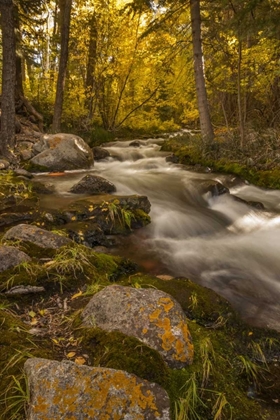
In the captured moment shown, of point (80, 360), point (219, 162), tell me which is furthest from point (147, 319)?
point (219, 162)

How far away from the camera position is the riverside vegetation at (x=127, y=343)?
5.73ft

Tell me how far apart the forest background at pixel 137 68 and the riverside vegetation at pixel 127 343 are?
682 cm

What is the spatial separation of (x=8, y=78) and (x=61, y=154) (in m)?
2.46

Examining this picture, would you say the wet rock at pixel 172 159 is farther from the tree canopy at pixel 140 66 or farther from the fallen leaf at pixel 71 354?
the fallen leaf at pixel 71 354

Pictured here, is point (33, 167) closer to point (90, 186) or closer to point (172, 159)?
point (90, 186)

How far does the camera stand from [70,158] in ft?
31.2

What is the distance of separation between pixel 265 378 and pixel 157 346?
1050 mm

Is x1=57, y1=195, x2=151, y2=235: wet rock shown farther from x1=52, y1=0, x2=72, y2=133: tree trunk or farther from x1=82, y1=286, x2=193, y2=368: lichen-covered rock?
x1=52, y1=0, x2=72, y2=133: tree trunk

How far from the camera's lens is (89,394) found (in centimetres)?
146

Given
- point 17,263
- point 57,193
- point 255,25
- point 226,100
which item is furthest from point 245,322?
point 226,100

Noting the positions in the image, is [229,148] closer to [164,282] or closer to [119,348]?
[164,282]

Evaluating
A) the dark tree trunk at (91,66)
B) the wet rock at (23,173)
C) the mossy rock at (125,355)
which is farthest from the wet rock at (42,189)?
the dark tree trunk at (91,66)

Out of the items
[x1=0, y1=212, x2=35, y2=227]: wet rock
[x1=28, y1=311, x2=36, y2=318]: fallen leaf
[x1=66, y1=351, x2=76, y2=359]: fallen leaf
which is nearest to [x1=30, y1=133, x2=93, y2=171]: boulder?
[x1=0, y1=212, x2=35, y2=227]: wet rock

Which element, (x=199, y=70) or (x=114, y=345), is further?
(x=199, y=70)
